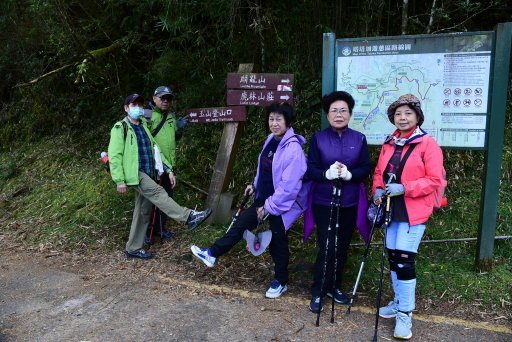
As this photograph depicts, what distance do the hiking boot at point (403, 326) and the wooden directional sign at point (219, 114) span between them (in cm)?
292

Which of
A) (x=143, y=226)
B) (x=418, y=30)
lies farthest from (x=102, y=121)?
(x=418, y=30)

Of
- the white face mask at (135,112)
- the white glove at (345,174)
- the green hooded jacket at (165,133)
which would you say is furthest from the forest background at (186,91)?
the white face mask at (135,112)

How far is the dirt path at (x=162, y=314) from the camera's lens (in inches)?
137

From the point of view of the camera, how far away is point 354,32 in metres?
6.60

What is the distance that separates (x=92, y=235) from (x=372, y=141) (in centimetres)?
393

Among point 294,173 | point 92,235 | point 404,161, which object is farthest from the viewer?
point 92,235

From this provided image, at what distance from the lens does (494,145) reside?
391 centimetres

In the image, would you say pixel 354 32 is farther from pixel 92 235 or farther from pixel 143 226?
pixel 92 235

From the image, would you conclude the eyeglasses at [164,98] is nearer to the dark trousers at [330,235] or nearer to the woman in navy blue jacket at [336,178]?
the woman in navy blue jacket at [336,178]

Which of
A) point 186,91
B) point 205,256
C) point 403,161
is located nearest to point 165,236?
point 205,256

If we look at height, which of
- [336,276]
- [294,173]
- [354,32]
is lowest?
[336,276]

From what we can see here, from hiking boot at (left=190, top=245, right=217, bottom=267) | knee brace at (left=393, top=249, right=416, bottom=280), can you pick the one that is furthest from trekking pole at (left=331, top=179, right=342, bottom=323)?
hiking boot at (left=190, top=245, right=217, bottom=267)

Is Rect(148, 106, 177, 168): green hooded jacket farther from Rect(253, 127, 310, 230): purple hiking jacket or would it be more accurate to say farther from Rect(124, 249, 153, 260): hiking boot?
Rect(253, 127, 310, 230): purple hiking jacket

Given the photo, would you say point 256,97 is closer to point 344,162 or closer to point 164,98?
point 164,98
